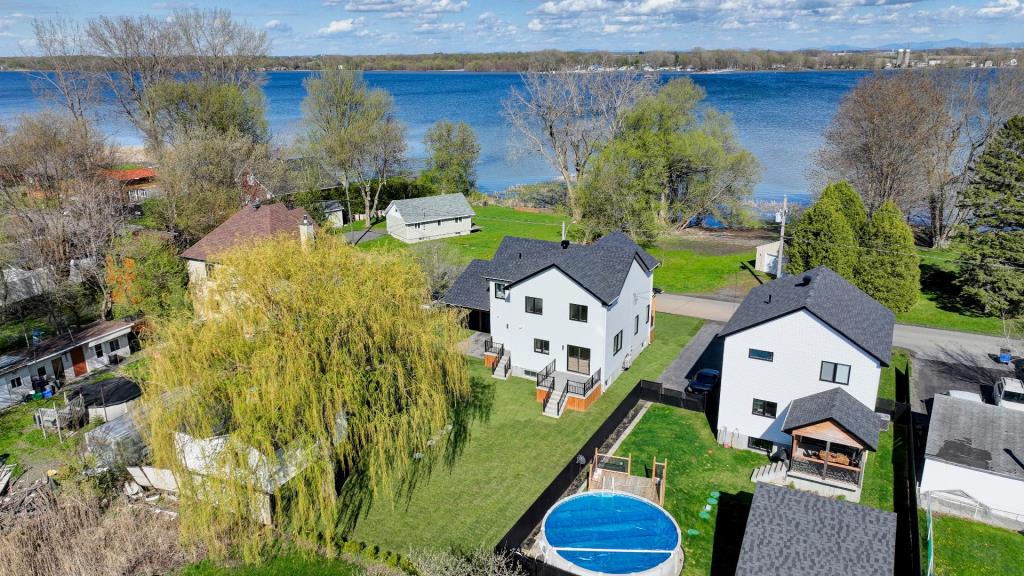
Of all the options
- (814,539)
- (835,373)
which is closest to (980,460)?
(835,373)

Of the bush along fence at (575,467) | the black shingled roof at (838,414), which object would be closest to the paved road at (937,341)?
the bush along fence at (575,467)

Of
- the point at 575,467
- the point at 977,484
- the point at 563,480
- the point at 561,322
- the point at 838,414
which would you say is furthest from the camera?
the point at 561,322

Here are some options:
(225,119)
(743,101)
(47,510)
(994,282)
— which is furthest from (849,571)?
(743,101)

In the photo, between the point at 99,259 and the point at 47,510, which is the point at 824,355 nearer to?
the point at 47,510

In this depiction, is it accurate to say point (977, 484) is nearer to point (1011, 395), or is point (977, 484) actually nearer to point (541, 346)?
point (1011, 395)

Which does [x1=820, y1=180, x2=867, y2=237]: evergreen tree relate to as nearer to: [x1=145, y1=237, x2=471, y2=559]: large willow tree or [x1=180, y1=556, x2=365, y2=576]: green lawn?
[x1=145, y1=237, x2=471, y2=559]: large willow tree

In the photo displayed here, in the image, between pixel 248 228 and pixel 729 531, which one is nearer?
pixel 729 531

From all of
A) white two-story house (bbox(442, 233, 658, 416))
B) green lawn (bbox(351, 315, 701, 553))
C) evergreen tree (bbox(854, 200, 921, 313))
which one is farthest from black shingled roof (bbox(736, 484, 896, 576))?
evergreen tree (bbox(854, 200, 921, 313))
